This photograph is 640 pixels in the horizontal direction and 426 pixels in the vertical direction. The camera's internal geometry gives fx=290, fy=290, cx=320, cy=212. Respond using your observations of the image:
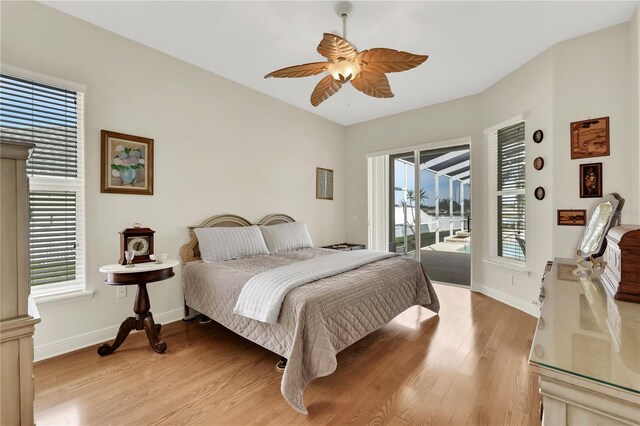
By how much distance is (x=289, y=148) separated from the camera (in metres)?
4.34

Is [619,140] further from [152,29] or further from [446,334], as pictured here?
[152,29]

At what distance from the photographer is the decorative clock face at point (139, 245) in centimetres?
241

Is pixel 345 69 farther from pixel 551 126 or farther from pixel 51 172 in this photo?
pixel 51 172

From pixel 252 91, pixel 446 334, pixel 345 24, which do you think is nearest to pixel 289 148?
pixel 252 91

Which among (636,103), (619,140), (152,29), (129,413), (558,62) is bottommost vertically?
(129,413)

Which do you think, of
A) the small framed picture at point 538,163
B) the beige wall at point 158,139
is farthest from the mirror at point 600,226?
the beige wall at point 158,139

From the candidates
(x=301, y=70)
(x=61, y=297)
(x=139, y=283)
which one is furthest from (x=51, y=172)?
(x=301, y=70)

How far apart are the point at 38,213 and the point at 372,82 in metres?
2.79

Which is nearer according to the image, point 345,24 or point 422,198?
point 345,24

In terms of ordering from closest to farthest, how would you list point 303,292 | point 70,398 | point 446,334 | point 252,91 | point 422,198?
point 70,398, point 303,292, point 446,334, point 252,91, point 422,198

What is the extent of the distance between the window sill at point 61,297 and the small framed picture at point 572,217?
14.1 feet

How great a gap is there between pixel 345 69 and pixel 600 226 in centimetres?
193

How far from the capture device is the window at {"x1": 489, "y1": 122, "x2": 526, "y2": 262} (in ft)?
11.0

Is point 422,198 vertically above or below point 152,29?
below
